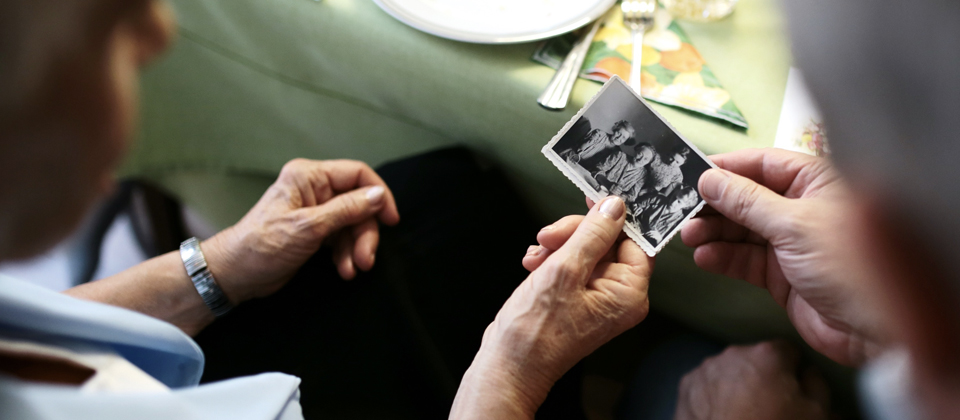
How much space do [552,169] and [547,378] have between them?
0.34m

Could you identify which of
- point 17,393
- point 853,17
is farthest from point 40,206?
point 853,17

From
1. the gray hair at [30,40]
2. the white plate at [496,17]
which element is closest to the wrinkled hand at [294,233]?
the white plate at [496,17]

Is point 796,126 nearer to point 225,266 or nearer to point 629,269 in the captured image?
point 629,269

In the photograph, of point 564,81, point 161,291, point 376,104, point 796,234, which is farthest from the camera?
point 376,104

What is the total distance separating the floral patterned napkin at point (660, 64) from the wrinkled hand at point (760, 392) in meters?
0.45

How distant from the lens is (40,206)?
0.33 metres

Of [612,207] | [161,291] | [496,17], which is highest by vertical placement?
[496,17]

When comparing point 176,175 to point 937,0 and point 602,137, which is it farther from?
point 937,0

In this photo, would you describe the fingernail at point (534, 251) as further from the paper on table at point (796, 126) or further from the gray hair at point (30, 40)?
the gray hair at point (30, 40)

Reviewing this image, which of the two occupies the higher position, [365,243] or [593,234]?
[593,234]

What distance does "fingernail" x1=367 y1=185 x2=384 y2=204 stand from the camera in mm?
855

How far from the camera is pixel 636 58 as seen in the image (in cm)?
73

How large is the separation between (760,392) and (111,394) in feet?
3.00

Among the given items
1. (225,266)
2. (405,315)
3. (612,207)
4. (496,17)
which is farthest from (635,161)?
(225,266)
